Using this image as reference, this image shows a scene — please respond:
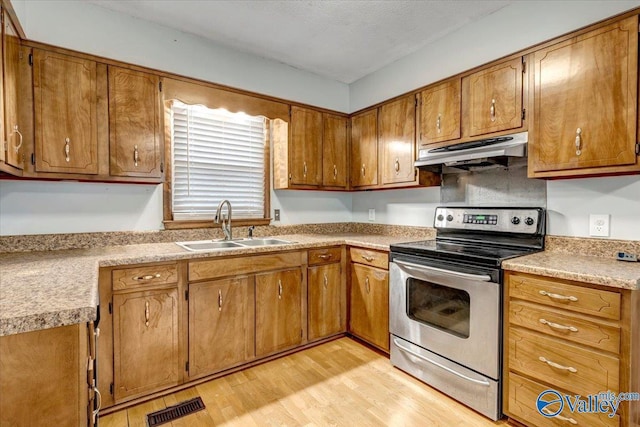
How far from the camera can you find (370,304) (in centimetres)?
266

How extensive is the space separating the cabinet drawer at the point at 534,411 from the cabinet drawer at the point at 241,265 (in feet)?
5.26

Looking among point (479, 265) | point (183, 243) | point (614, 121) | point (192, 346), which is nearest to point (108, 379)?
point (192, 346)

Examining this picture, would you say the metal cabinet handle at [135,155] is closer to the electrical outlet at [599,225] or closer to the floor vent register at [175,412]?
the floor vent register at [175,412]

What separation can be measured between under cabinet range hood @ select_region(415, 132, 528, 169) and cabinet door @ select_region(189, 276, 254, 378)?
1.67 meters

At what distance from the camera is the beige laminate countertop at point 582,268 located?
1.38 metres

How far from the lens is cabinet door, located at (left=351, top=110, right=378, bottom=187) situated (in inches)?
121

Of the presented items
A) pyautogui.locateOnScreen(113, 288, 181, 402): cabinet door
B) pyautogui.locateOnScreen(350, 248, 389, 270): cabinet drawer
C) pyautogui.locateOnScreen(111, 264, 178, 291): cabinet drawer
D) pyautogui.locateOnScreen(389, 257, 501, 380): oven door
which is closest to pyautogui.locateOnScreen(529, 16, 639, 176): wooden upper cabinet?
pyautogui.locateOnScreen(389, 257, 501, 380): oven door

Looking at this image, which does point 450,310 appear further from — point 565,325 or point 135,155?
point 135,155

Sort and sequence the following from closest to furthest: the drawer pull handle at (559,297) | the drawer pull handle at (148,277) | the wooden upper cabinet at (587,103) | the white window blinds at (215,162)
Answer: the drawer pull handle at (559,297) → the wooden upper cabinet at (587,103) → the drawer pull handle at (148,277) → the white window blinds at (215,162)

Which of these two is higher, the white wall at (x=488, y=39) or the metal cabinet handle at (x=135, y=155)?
the white wall at (x=488, y=39)

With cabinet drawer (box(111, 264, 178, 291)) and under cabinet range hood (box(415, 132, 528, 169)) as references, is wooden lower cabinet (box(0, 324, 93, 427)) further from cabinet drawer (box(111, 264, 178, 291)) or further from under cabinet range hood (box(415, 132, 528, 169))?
under cabinet range hood (box(415, 132, 528, 169))

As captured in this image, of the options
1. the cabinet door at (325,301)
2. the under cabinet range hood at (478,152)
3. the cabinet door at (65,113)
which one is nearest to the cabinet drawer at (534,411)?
the under cabinet range hood at (478,152)

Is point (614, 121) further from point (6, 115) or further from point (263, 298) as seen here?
point (6, 115)

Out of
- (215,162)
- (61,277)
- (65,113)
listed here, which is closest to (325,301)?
(215,162)
